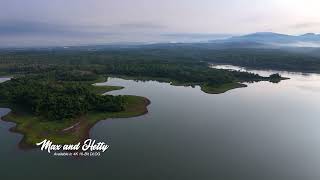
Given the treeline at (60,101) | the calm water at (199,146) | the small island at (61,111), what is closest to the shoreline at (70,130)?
the small island at (61,111)

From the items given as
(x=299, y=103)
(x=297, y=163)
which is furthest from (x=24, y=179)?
(x=299, y=103)

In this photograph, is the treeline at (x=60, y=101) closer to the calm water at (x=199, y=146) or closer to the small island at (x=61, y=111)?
the small island at (x=61, y=111)

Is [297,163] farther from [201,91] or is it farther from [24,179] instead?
[201,91]

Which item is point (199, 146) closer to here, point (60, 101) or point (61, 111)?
point (61, 111)

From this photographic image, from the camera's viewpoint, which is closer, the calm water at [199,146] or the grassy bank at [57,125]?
the calm water at [199,146]

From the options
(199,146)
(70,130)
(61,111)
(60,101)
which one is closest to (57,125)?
(70,130)
